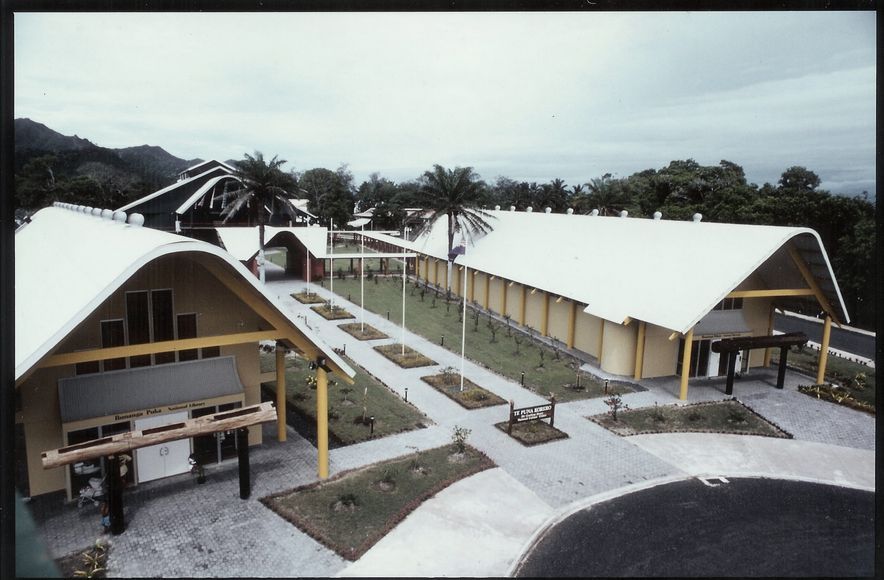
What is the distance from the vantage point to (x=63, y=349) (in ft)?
44.3

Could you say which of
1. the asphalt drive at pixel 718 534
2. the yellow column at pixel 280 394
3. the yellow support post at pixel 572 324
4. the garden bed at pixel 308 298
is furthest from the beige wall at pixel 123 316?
the garden bed at pixel 308 298

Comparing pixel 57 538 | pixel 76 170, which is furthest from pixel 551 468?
pixel 76 170

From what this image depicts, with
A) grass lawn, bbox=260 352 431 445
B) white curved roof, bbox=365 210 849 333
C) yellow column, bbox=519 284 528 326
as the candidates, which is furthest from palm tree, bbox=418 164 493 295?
grass lawn, bbox=260 352 431 445

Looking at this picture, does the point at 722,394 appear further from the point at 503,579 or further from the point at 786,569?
the point at 503,579

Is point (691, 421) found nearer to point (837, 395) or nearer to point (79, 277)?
point (837, 395)

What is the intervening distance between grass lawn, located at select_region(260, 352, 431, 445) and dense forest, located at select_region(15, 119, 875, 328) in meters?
11.9

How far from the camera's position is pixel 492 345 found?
30.0m

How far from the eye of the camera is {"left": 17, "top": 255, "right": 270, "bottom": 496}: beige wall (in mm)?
13477

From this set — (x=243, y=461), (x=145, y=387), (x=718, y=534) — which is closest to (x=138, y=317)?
(x=145, y=387)

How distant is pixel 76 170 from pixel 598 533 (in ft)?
284

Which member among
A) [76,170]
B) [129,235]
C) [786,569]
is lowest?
[786,569]

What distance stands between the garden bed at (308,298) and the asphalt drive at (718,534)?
94.6ft

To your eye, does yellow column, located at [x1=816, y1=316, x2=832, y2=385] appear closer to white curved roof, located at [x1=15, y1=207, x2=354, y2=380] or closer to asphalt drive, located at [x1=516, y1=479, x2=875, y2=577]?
asphalt drive, located at [x1=516, y1=479, x2=875, y2=577]

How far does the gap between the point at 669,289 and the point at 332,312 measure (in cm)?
2075
